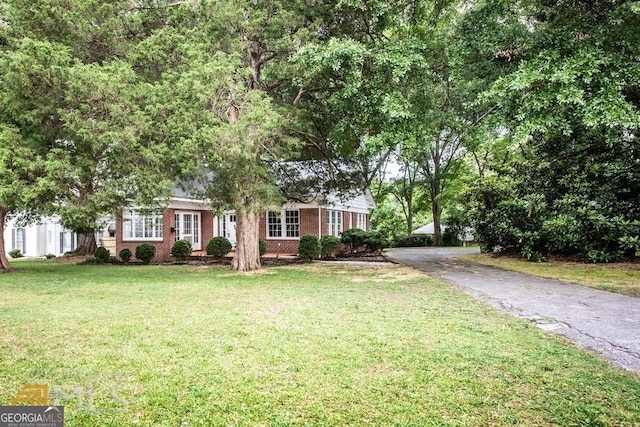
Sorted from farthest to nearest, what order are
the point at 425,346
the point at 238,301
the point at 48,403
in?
1. the point at 238,301
2. the point at 425,346
3. the point at 48,403

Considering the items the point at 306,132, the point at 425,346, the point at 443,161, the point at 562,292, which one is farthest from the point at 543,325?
the point at 443,161

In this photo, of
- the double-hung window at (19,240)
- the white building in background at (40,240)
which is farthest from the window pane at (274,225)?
the double-hung window at (19,240)

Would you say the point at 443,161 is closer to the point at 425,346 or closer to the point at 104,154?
the point at 104,154

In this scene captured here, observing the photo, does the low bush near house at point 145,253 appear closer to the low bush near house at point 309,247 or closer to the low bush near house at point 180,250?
the low bush near house at point 180,250

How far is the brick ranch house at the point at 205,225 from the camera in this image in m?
20.0

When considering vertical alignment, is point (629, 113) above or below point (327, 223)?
above

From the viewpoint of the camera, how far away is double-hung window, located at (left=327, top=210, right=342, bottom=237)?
900 inches

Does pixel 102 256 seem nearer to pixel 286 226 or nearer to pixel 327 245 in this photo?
pixel 286 226

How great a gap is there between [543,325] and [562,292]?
11.5 ft

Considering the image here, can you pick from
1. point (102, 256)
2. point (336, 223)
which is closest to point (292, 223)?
point (336, 223)

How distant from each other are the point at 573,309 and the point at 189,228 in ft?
59.1

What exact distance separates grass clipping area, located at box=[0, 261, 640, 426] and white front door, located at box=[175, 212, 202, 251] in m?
12.6

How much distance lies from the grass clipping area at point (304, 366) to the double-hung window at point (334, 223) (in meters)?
14.6

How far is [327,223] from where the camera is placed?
22531 mm
